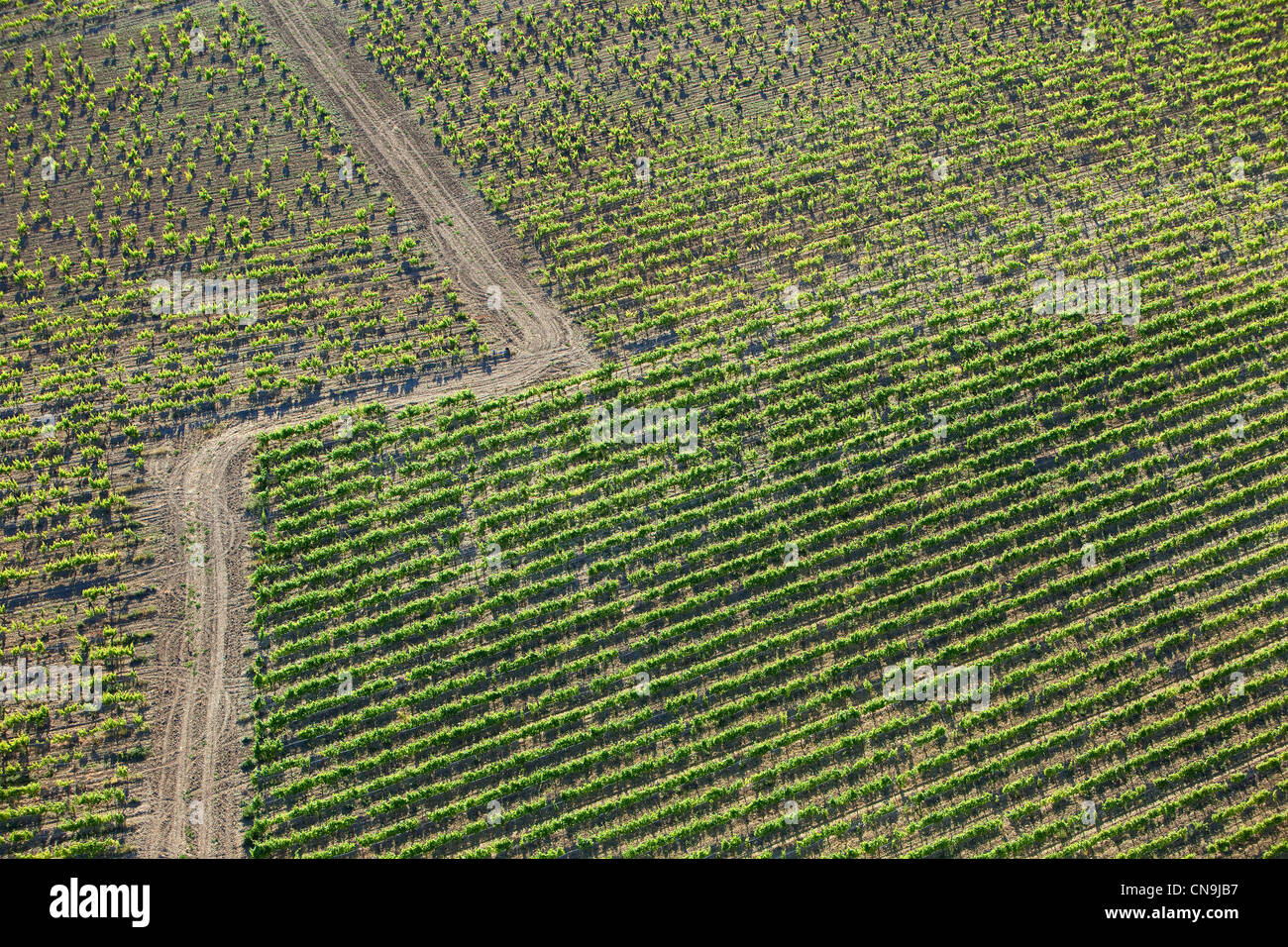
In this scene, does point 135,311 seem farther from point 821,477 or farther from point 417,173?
point 821,477

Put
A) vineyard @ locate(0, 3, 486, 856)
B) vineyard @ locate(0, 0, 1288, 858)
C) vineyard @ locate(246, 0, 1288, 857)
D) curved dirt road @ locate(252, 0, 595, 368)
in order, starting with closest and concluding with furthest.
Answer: vineyard @ locate(246, 0, 1288, 857), vineyard @ locate(0, 0, 1288, 858), vineyard @ locate(0, 3, 486, 856), curved dirt road @ locate(252, 0, 595, 368)

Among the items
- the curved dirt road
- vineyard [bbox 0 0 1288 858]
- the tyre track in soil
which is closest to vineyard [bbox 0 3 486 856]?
vineyard [bbox 0 0 1288 858]

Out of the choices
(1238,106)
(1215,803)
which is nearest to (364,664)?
(1215,803)

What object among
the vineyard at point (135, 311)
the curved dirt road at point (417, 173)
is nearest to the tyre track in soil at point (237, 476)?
the curved dirt road at point (417, 173)

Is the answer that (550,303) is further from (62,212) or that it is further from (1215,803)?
(1215,803)

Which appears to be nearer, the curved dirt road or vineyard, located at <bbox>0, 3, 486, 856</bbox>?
vineyard, located at <bbox>0, 3, 486, 856</bbox>

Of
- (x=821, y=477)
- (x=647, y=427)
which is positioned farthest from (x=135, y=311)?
(x=821, y=477)

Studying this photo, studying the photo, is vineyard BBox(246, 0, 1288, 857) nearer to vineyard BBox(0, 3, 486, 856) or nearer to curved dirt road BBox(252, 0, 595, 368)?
curved dirt road BBox(252, 0, 595, 368)

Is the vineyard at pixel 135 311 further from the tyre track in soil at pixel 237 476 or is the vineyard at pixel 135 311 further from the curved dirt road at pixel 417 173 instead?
the curved dirt road at pixel 417 173
